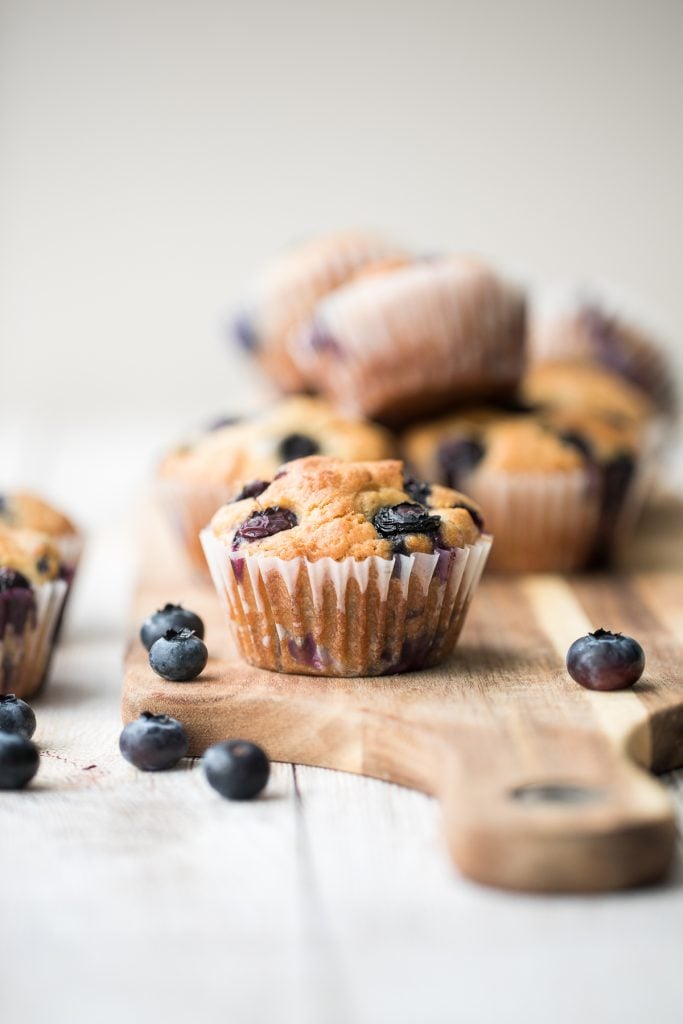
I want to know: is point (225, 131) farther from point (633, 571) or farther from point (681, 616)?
point (681, 616)

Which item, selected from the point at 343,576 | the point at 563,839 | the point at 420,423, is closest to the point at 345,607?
the point at 343,576

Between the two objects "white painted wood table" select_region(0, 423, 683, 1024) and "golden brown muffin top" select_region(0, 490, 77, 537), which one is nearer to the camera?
"white painted wood table" select_region(0, 423, 683, 1024)

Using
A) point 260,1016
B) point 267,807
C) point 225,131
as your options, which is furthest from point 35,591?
point 225,131

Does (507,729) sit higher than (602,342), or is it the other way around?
(507,729)

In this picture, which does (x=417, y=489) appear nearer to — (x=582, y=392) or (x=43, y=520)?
(x=43, y=520)

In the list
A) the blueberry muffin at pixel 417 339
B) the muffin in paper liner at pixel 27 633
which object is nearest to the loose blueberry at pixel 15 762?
the muffin in paper liner at pixel 27 633

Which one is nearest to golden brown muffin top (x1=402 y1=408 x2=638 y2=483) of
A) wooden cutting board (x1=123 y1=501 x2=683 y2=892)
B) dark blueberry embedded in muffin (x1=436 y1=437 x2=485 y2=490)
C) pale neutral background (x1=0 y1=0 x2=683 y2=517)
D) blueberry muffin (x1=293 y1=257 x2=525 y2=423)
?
dark blueberry embedded in muffin (x1=436 y1=437 x2=485 y2=490)

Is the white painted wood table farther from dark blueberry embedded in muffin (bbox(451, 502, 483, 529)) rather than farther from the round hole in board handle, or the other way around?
dark blueberry embedded in muffin (bbox(451, 502, 483, 529))
